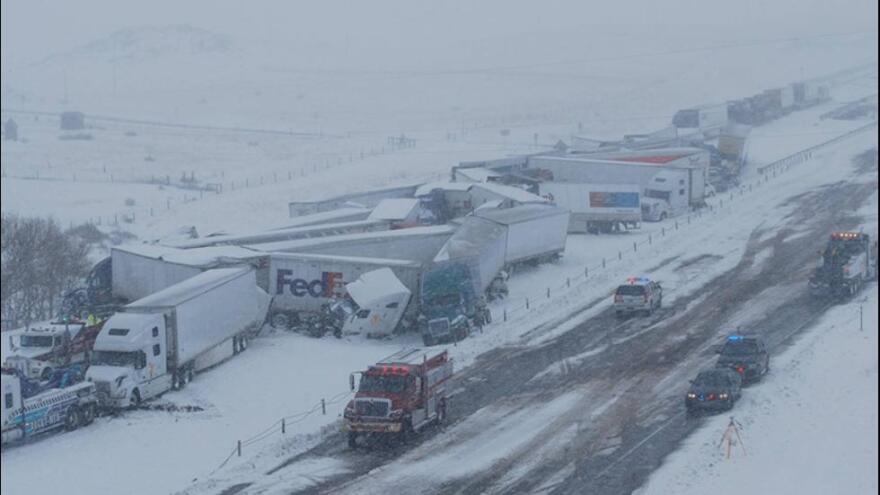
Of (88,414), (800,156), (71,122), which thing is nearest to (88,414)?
(88,414)

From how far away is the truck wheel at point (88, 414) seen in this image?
28609mm

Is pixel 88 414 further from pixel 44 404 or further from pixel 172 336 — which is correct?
pixel 172 336

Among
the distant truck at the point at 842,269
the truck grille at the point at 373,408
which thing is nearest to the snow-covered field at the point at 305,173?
the truck grille at the point at 373,408

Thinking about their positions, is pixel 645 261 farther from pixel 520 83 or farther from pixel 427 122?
pixel 520 83

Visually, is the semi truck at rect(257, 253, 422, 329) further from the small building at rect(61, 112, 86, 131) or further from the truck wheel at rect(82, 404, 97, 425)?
the small building at rect(61, 112, 86, 131)

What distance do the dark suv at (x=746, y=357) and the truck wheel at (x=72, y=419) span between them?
16.3 meters

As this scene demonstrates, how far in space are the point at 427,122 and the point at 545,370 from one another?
300 feet

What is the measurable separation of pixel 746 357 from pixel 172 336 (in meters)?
15.3

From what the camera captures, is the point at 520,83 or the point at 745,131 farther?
the point at 520,83

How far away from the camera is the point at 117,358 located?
3062 centimetres

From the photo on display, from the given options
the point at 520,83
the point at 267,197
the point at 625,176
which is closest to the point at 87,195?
the point at 267,197

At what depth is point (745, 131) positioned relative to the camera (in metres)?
77.1

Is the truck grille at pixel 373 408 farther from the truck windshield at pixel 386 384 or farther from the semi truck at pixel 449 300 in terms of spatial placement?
the semi truck at pixel 449 300

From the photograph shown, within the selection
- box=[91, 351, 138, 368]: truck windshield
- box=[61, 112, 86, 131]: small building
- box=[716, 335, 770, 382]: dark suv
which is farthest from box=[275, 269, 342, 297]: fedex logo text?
box=[61, 112, 86, 131]: small building
